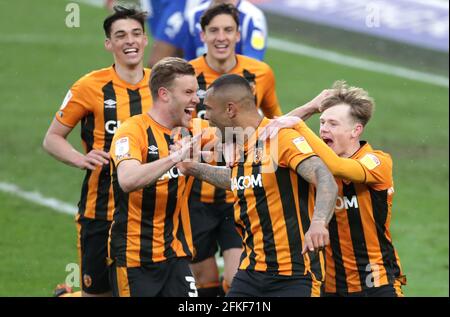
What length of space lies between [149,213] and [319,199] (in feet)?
4.84

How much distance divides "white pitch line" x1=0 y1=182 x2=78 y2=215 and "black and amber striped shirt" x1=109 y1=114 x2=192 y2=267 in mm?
4502

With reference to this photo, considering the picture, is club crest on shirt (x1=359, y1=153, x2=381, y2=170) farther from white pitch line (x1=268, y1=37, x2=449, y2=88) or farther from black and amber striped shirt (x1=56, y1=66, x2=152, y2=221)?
white pitch line (x1=268, y1=37, x2=449, y2=88)

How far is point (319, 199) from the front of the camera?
6.69 m

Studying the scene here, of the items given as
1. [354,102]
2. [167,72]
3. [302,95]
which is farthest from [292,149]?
[302,95]

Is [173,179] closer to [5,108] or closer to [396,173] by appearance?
[396,173]

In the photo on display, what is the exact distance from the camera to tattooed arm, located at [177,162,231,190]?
7.58 m

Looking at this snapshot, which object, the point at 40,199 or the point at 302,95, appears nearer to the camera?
the point at 40,199

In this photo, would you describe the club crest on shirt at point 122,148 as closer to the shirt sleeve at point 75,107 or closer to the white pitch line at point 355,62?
the shirt sleeve at point 75,107

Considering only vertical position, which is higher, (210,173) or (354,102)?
(354,102)

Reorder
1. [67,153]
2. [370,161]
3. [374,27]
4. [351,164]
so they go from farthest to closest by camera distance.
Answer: [374,27] → [67,153] → [370,161] → [351,164]

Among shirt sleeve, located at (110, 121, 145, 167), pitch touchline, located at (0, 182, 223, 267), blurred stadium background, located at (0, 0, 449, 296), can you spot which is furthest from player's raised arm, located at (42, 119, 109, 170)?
pitch touchline, located at (0, 182, 223, 267)

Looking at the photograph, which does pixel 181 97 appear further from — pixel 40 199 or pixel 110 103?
pixel 40 199
